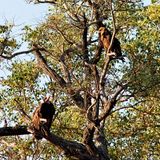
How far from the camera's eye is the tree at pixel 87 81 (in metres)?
12.8

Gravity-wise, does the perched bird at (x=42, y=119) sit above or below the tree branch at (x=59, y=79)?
below

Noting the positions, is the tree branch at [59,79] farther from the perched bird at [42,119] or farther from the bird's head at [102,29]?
the perched bird at [42,119]

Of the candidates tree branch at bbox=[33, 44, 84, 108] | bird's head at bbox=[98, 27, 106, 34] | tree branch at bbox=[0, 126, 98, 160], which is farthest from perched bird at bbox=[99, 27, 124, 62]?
tree branch at bbox=[0, 126, 98, 160]

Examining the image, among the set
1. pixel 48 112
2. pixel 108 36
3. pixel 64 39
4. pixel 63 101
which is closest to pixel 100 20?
pixel 108 36

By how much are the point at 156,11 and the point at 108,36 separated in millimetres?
1577

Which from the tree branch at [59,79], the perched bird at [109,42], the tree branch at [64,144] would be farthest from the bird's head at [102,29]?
the tree branch at [64,144]

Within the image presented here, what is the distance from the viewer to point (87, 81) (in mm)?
12852

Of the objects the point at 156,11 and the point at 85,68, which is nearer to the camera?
the point at 156,11

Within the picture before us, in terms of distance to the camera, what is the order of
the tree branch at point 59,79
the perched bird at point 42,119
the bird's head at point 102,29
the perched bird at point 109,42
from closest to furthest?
1. the perched bird at point 42,119
2. the perched bird at point 109,42
3. the bird's head at point 102,29
4. the tree branch at point 59,79

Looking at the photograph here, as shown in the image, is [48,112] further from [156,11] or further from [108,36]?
[156,11]

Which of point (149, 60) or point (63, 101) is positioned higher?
point (149, 60)

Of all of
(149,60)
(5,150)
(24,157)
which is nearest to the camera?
(149,60)

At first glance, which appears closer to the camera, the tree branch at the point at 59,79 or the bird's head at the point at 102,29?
the bird's head at the point at 102,29

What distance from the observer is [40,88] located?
14.5m
